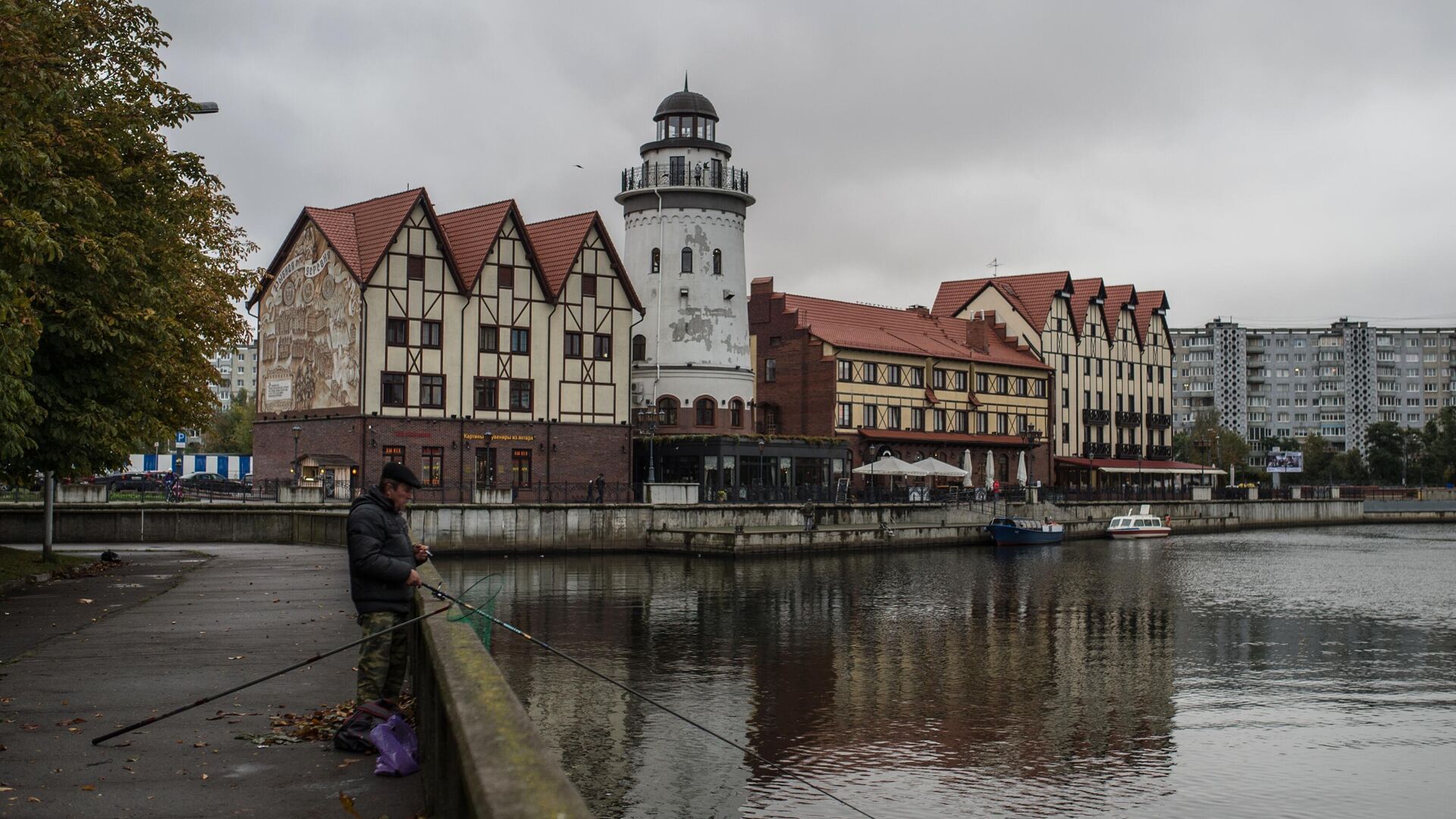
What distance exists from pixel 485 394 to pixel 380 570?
52.7 m

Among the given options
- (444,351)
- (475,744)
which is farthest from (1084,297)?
(475,744)

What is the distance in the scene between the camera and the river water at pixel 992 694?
57.0 feet

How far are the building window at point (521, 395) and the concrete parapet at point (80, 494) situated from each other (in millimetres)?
18464

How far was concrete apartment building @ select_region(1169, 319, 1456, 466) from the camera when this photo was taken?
7313 inches

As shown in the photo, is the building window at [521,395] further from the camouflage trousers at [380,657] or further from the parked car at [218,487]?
the camouflage trousers at [380,657]

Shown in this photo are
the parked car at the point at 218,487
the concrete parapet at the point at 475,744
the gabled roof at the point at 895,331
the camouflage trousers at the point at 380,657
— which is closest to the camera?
the concrete parapet at the point at 475,744

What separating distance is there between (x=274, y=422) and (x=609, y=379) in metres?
15.8

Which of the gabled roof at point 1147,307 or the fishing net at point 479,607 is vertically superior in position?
the gabled roof at point 1147,307

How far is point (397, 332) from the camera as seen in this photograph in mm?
60250

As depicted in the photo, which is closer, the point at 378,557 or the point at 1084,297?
the point at 378,557

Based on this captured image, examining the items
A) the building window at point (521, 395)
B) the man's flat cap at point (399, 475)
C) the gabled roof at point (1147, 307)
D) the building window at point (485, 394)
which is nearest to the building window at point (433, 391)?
the building window at point (485, 394)

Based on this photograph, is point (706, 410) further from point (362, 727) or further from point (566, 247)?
point (362, 727)

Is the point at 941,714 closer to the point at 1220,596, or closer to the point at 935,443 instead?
the point at 1220,596

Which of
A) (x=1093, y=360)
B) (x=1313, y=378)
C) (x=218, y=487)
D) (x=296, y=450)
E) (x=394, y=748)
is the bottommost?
(x=394, y=748)
